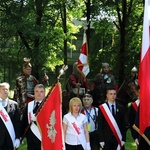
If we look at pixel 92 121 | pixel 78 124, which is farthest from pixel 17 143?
pixel 92 121

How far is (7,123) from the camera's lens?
6008mm

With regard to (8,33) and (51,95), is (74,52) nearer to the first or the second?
(8,33)

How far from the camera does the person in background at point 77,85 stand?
32.3ft

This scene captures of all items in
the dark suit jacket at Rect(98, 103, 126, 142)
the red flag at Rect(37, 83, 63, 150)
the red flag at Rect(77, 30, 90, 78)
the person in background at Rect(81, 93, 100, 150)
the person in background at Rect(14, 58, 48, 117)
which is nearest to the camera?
the red flag at Rect(37, 83, 63, 150)

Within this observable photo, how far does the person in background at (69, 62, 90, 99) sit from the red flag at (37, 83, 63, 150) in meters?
4.18

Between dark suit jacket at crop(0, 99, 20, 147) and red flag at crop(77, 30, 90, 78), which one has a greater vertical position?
red flag at crop(77, 30, 90, 78)

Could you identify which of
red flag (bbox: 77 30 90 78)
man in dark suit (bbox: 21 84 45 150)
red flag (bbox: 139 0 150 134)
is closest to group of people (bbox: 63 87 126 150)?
man in dark suit (bbox: 21 84 45 150)

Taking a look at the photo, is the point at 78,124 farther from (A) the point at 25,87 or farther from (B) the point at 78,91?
(A) the point at 25,87

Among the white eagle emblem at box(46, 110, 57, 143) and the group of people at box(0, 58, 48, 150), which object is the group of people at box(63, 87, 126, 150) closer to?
the group of people at box(0, 58, 48, 150)

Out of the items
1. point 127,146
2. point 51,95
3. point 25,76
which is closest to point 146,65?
point 51,95

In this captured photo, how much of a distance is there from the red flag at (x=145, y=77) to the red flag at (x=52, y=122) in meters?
1.24

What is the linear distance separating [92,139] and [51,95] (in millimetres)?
1697

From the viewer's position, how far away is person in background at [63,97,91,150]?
6102mm

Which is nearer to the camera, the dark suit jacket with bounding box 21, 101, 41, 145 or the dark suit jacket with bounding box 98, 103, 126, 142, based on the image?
the dark suit jacket with bounding box 21, 101, 41, 145
